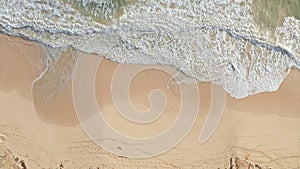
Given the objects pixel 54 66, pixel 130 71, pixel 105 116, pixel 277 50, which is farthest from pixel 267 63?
pixel 54 66

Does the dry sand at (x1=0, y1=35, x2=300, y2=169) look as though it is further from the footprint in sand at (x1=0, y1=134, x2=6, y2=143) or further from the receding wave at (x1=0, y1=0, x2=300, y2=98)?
the receding wave at (x1=0, y1=0, x2=300, y2=98)

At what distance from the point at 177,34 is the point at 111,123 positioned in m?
1.82

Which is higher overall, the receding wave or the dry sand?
the receding wave

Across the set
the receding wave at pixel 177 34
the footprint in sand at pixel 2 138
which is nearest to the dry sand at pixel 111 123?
the footprint in sand at pixel 2 138

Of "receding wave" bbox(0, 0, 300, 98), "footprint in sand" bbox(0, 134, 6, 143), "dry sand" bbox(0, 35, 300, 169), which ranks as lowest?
"footprint in sand" bbox(0, 134, 6, 143)

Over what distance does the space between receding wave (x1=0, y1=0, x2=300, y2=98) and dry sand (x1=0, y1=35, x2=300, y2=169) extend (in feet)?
0.77

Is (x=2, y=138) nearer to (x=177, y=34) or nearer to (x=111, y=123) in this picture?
(x=111, y=123)

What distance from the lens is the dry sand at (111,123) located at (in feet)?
20.6

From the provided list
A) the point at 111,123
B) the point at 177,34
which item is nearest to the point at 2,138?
the point at 111,123

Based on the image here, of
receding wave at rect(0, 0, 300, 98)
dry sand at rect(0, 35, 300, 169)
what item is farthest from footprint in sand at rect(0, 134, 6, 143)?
receding wave at rect(0, 0, 300, 98)

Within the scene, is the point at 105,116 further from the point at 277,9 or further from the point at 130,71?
the point at 277,9

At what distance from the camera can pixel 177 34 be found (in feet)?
22.6

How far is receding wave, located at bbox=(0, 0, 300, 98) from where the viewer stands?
6.60m

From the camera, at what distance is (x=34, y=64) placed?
6.41m
